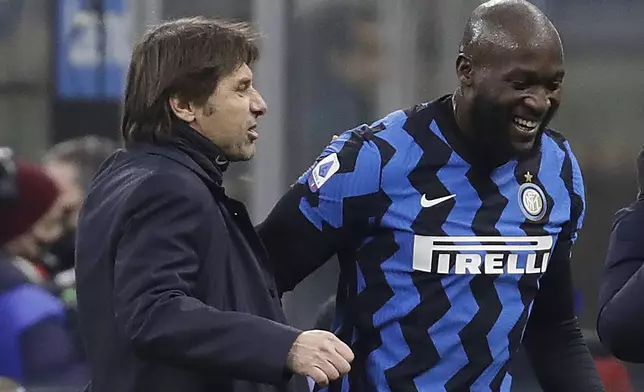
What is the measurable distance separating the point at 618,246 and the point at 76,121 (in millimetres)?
2484

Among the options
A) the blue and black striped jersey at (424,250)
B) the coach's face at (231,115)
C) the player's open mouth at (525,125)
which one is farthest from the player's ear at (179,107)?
the player's open mouth at (525,125)

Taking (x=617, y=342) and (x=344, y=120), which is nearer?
(x=617, y=342)

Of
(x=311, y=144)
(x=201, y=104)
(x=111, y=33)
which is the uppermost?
(x=201, y=104)

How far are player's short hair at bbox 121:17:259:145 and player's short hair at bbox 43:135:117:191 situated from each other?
2128 millimetres

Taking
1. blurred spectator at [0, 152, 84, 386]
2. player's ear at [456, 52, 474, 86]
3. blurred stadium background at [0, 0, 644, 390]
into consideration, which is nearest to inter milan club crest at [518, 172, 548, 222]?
player's ear at [456, 52, 474, 86]

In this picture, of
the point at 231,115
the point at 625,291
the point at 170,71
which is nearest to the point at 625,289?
the point at 625,291

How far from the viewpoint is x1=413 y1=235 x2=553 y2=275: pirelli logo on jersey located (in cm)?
250

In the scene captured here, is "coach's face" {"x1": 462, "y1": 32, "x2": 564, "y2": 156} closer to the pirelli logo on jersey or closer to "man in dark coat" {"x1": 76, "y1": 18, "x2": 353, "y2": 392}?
the pirelli logo on jersey

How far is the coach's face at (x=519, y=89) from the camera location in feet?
8.00

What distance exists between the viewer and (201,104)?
230 cm

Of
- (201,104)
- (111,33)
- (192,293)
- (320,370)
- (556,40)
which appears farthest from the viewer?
(111,33)

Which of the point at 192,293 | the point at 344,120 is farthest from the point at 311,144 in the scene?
the point at 192,293

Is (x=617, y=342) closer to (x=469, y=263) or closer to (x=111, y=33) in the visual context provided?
(x=469, y=263)

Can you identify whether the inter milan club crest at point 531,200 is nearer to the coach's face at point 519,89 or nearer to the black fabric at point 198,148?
the coach's face at point 519,89
